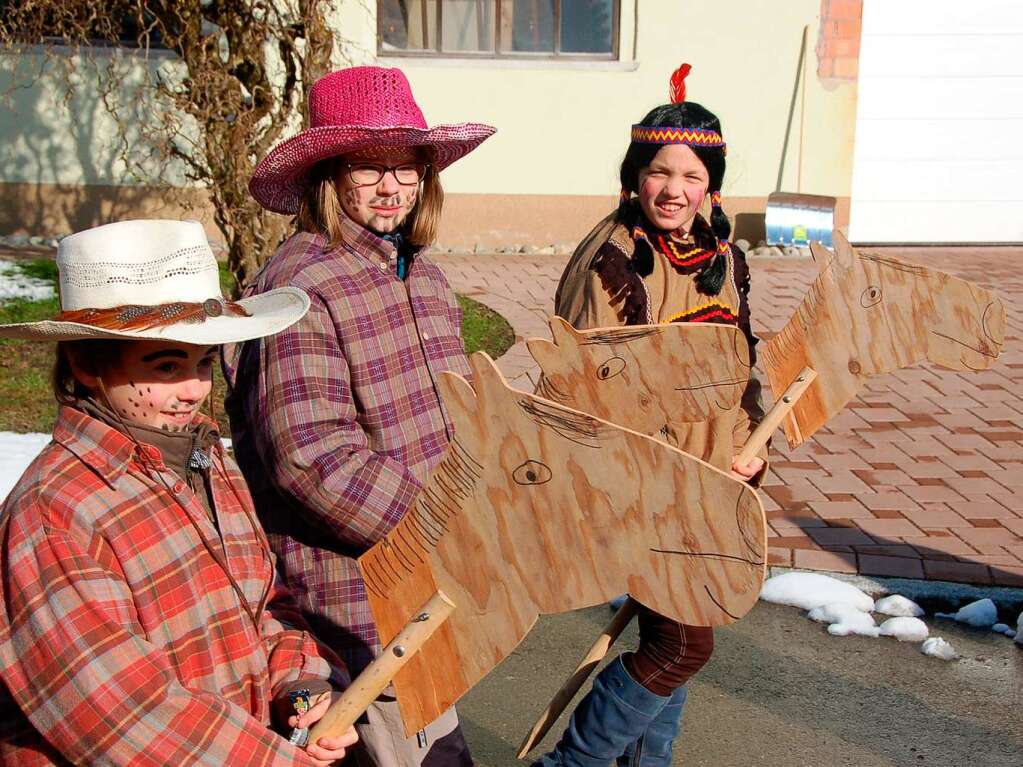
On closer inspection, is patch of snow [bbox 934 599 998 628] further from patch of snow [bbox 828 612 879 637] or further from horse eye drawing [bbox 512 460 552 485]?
horse eye drawing [bbox 512 460 552 485]

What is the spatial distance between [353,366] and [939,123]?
32.3 feet

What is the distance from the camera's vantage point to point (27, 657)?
5.60ft

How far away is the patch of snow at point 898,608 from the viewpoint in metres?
4.30

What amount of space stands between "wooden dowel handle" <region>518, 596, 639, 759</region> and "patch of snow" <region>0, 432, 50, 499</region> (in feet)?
9.19

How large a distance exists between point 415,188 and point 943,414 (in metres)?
4.79

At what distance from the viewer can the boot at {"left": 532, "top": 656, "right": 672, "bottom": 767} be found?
112 inches

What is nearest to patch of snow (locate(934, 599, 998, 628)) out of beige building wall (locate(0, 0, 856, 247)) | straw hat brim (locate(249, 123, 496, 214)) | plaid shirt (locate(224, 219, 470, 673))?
plaid shirt (locate(224, 219, 470, 673))

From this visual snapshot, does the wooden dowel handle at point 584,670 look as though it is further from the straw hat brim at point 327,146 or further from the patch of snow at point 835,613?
the patch of snow at point 835,613

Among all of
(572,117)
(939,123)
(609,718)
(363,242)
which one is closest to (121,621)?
(363,242)

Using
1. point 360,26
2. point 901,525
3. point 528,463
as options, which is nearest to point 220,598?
point 528,463

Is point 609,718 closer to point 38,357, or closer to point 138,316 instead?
point 138,316

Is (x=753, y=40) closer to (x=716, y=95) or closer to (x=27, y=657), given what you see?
(x=716, y=95)

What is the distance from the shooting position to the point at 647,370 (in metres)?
2.51

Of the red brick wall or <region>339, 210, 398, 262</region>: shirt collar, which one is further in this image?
the red brick wall
